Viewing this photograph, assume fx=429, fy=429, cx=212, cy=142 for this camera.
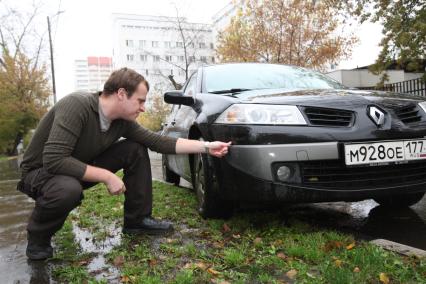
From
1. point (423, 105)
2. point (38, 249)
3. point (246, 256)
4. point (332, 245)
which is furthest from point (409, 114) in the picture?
point (38, 249)

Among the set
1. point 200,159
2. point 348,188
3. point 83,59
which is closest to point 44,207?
point 200,159

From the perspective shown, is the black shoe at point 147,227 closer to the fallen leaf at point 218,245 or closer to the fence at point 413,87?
the fallen leaf at point 218,245

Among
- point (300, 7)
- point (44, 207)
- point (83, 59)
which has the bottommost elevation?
point (44, 207)

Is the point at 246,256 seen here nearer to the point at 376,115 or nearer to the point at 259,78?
the point at 376,115

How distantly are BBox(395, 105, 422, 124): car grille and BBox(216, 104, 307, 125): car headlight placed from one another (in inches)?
28.7

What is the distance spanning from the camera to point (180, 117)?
14.5ft

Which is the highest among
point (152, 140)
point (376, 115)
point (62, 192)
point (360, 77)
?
point (360, 77)

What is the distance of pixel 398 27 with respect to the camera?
14.7m

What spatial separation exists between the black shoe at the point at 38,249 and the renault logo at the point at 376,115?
89.7 inches

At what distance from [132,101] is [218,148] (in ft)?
2.18

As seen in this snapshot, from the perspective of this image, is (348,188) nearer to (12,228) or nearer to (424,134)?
(424,134)

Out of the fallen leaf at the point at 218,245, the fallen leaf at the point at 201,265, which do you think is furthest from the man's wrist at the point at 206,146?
the fallen leaf at the point at 201,265

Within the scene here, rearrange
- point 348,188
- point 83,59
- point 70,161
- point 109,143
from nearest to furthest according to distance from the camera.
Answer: point 70,161, point 348,188, point 109,143, point 83,59

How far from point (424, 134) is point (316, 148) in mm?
815
